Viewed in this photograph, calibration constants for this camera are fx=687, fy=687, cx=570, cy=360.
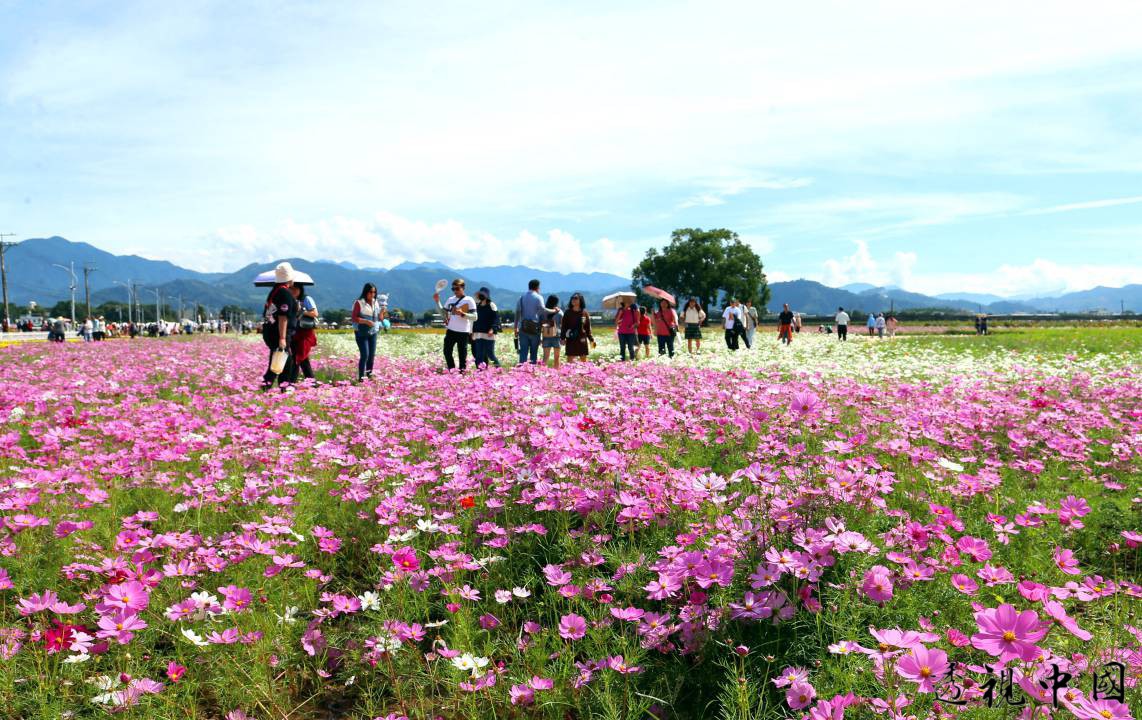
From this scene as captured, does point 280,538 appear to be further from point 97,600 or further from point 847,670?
point 847,670

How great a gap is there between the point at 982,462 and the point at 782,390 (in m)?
2.18

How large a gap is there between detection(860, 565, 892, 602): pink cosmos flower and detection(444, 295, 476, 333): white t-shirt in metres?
11.2

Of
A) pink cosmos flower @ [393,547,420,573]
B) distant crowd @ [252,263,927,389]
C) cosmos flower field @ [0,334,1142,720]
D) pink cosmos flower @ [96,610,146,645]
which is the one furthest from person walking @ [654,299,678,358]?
pink cosmos flower @ [96,610,146,645]

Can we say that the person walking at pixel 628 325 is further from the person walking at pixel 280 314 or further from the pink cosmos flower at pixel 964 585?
the pink cosmos flower at pixel 964 585

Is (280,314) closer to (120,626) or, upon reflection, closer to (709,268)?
(120,626)

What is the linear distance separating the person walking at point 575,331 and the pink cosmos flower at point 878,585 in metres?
12.2

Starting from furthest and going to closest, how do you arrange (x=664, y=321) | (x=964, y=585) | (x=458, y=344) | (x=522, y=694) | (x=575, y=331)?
(x=664, y=321), (x=575, y=331), (x=458, y=344), (x=964, y=585), (x=522, y=694)

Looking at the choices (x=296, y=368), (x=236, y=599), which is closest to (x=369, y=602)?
(x=236, y=599)

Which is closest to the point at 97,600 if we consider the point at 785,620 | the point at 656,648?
the point at 656,648

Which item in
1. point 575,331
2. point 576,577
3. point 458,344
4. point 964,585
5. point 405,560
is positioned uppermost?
point 575,331

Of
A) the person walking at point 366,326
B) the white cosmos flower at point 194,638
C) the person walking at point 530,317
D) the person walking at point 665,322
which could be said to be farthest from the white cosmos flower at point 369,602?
the person walking at point 665,322

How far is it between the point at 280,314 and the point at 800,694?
9.64 meters

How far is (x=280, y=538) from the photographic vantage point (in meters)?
4.11

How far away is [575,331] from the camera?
15.1 meters
